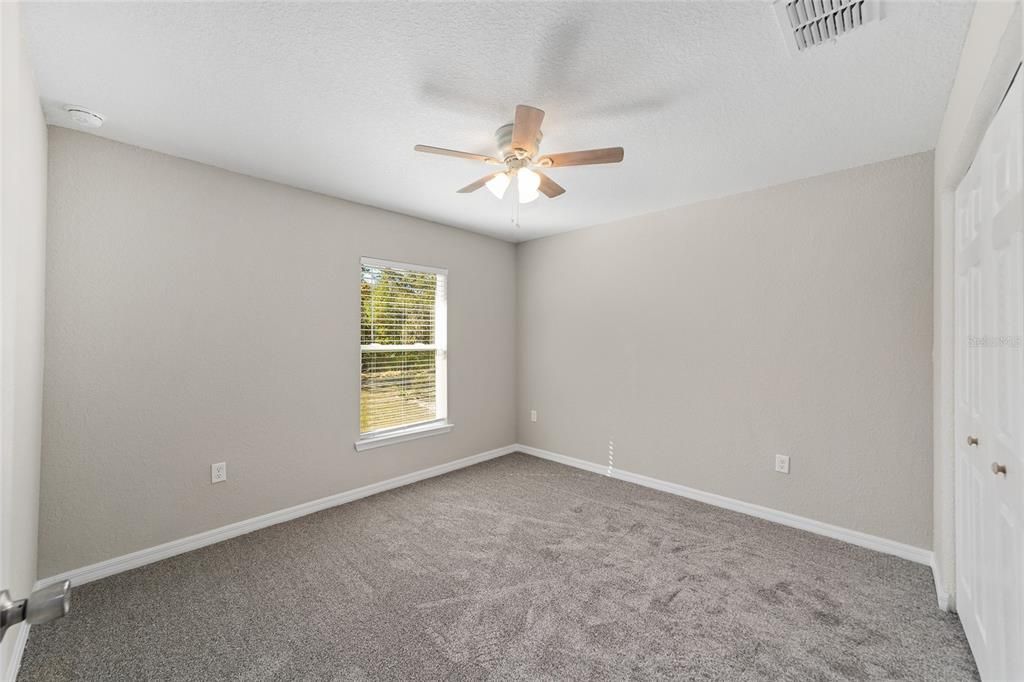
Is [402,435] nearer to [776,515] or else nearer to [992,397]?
[776,515]

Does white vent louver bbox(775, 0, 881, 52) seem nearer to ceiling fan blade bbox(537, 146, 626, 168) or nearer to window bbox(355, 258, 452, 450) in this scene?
ceiling fan blade bbox(537, 146, 626, 168)

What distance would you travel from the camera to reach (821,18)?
1524 millimetres

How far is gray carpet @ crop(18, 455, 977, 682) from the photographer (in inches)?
68.9

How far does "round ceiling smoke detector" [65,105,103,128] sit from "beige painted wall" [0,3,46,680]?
11 centimetres

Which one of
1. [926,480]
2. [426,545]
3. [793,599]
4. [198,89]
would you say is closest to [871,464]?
[926,480]

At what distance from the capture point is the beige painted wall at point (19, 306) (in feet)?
4.25

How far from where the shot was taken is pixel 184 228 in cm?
270

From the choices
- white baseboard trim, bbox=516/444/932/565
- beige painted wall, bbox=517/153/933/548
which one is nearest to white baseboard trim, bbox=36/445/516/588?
white baseboard trim, bbox=516/444/932/565

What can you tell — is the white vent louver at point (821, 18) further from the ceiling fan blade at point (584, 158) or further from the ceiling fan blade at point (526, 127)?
the ceiling fan blade at point (526, 127)

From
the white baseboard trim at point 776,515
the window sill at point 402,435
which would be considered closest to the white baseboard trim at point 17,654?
the window sill at point 402,435

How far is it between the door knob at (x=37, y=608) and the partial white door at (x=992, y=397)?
7.26 feet

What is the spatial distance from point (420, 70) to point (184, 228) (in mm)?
1897

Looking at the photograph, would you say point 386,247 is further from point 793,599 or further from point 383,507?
point 793,599

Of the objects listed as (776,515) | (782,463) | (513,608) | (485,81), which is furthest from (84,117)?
(776,515)
